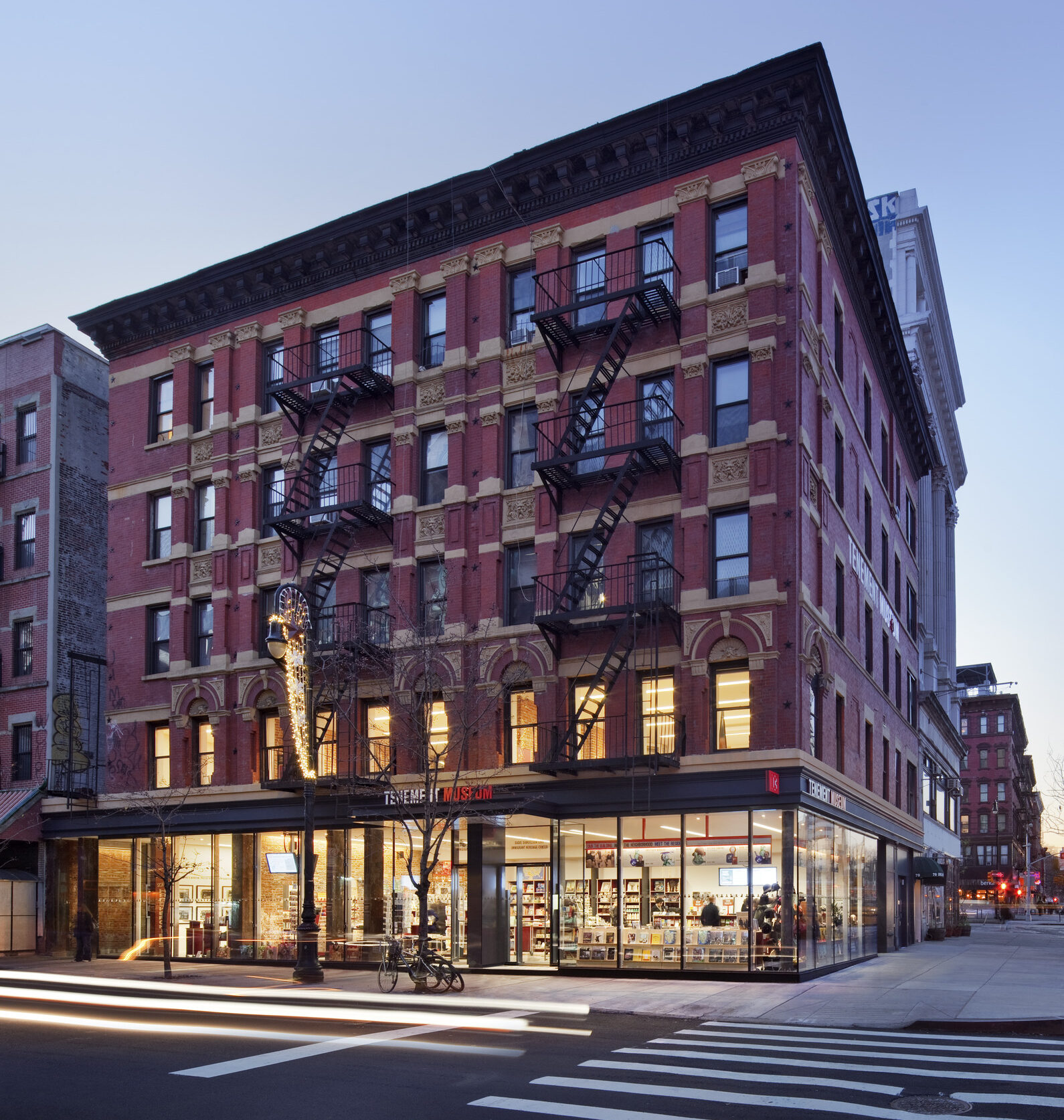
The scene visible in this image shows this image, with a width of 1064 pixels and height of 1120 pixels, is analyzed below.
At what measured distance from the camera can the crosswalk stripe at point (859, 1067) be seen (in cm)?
1282

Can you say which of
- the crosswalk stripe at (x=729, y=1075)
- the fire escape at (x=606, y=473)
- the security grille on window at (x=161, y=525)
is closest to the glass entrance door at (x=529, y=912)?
the fire escape at (x=606, y=473)

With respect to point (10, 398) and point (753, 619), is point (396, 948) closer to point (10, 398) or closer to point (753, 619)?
point (753, 619)

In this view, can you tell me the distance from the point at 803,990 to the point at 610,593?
9.12 meters

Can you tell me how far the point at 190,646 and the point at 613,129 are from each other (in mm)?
17887

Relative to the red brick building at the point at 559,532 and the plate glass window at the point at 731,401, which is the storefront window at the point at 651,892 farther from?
the plate glass window at the point at 731,401

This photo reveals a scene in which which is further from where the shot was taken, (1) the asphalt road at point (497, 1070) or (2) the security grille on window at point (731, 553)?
(2) the security grille on window at point (731, 553)

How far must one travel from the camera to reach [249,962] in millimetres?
30359

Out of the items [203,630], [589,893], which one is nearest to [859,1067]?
[589,893]

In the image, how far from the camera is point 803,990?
22.4 metres

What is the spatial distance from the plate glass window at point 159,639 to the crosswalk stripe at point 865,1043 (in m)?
21.8

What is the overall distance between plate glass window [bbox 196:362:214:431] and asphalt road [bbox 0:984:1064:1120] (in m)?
19.5

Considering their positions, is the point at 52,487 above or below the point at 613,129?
below

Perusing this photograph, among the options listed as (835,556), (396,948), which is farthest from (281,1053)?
(835,556)

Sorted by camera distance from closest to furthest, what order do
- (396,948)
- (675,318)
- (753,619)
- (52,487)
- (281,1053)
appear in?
(281,1053) < (396,948) < (753,619) < (675,318) < (52,487)
